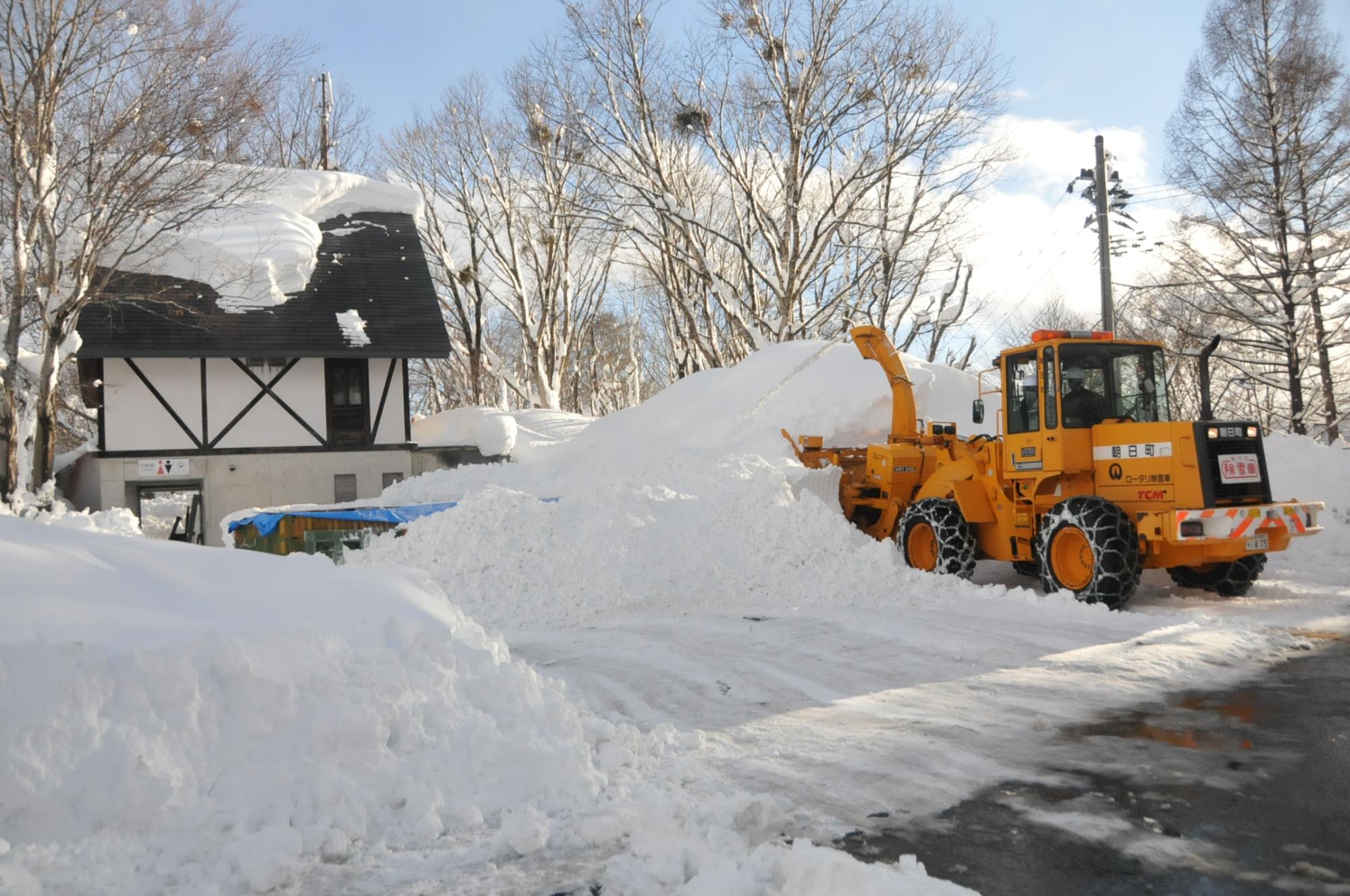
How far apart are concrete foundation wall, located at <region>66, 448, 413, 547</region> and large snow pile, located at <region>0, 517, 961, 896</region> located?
1740 cm

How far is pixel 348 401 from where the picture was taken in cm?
2342

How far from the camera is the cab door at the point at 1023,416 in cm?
1041

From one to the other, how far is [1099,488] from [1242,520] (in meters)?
1.37

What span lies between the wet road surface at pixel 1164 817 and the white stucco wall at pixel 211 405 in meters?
20.2

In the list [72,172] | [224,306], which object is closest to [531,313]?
[224,306]

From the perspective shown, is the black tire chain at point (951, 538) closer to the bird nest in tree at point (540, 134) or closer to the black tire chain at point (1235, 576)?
the black tire chain at point (1235, 576)

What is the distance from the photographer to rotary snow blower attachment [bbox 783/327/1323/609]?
30.7ft

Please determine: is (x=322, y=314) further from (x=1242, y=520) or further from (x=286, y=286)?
(x=1242, y=520)

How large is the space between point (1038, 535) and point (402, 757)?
7.81 metres

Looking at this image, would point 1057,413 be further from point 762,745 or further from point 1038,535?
point 762,745

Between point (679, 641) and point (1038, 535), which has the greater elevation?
point (1038, 535)

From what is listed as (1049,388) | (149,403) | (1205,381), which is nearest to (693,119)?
(149,403)

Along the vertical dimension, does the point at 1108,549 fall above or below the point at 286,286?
below

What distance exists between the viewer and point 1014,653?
7.77 meters
